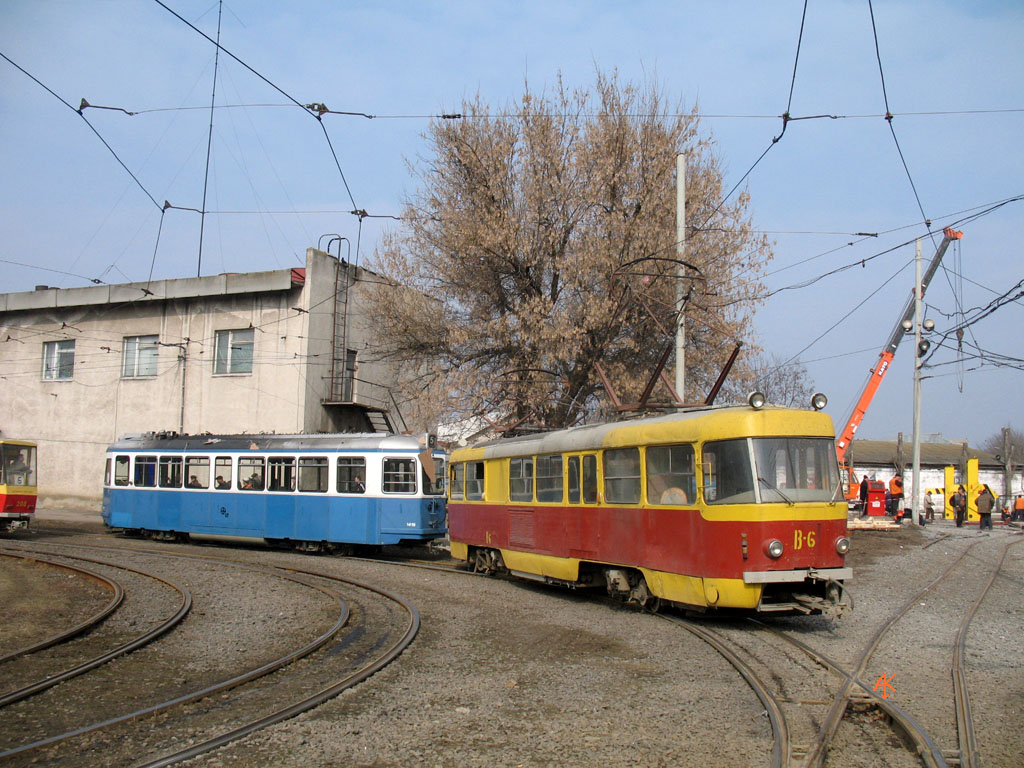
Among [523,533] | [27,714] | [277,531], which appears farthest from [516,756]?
[277,531]

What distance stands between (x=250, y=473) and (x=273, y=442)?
101 centimetres

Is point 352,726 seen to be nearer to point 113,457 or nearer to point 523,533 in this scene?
point 523,533

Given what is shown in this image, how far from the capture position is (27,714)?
6785 mm

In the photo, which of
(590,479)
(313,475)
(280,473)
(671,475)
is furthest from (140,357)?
→ (671,475)

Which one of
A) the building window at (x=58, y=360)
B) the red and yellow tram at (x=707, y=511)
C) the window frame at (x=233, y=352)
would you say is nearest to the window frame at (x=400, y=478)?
the red and yellow tram at (x=707, y=511)

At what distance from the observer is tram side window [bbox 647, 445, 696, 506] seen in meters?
10.4

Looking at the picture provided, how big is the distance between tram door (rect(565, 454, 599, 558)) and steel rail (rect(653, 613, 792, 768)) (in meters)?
1.68

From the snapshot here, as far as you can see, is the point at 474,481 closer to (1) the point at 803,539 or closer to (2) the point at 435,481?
(2) the point at 435,481

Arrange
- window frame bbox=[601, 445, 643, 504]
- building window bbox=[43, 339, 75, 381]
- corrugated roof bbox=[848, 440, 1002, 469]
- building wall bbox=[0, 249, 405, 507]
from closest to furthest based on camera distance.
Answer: window frame bbox=[601, 445, 643, 504]
building wall bbox=[0, 249, 405, 507]
building window bbox=[43, 339, 75, 381]
corrugated roof bbox=[848, 440, 1002, 469]

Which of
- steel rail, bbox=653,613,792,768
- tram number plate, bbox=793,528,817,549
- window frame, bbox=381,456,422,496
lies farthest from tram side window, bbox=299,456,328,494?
tram number plate, bbox=793,528,817,549

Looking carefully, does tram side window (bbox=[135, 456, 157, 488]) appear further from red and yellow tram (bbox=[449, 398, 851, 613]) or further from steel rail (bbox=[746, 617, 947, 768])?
steel rail (bbox=[746, 617, 947, 768])

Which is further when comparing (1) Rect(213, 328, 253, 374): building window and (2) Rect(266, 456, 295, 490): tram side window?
(1) Rect(213, 328, 253, 374): building window

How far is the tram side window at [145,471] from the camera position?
23.7 metres

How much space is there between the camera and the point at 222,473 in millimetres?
21875
